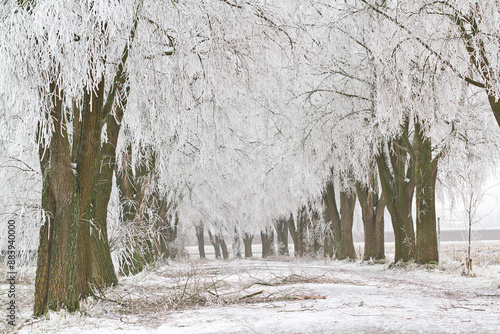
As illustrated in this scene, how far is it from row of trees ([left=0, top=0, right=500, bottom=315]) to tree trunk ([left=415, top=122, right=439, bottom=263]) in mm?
34

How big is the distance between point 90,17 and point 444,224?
10290 millimetres

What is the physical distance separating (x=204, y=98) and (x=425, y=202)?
6.62 meters

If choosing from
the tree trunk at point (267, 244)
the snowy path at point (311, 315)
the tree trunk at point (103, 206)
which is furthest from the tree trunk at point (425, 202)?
the tree trunk at point (267, 244)

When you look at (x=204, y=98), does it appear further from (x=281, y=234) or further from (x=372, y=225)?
(x=281, y=234)

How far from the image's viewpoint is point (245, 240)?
31922 millimetres

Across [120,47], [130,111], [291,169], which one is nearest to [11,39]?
[120,47]

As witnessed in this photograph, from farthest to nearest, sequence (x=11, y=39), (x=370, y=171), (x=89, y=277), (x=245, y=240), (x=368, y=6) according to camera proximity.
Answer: (x=245, y=240)
(x=370, y=171)
(x=368, y=6)
(x=89, y=277)
(x=11, y=39)

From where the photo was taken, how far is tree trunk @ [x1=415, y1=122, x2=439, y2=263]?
12055mm

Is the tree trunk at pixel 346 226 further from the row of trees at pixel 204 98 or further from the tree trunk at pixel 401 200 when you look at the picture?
the tree trunk at pixel 401 200

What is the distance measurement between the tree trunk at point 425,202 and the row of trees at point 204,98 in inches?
1.3

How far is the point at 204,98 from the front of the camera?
8.36 metres

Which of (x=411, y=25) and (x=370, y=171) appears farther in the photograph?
(x=370, y=171)

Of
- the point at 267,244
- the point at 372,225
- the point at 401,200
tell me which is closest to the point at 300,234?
the point at 267,244

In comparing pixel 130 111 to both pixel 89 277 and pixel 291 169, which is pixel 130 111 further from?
pixel 291 169
